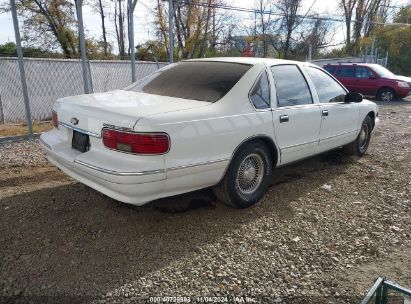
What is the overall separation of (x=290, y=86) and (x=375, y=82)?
12198mm

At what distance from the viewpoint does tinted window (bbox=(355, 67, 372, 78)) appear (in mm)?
14438

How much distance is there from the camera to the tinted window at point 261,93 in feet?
11.4

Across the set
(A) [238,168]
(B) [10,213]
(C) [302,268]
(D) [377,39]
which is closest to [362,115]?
(A) [238,168]

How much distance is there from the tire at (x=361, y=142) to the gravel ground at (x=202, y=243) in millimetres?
1135

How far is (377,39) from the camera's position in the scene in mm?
30641

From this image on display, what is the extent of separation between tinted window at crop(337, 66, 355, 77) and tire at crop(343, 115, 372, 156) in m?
10.0

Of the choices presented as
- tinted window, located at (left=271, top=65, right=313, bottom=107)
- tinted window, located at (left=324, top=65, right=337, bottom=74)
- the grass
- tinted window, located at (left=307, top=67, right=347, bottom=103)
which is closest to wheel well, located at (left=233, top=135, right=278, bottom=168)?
tinted window, located at (left=271, top=65, right=313, bottom=107)

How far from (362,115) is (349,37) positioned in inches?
1228

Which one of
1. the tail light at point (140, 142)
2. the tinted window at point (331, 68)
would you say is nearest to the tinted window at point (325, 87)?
the tail light at point (140, 142)

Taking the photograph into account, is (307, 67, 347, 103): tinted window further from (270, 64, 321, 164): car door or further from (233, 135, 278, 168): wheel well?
(233, 135, 278, 168): wheel well

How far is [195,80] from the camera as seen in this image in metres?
3.64

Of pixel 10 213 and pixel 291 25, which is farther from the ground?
pixel 291 25

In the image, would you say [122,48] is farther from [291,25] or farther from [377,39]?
[377,39]

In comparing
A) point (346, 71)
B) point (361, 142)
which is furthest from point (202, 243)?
point (346, 71)
